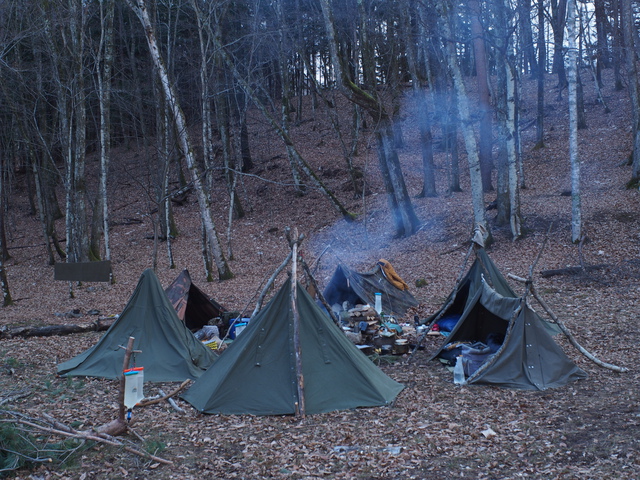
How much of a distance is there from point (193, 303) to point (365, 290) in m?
3.82

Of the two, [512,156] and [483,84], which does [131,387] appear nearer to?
[512,156]

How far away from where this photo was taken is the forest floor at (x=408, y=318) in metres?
5.68

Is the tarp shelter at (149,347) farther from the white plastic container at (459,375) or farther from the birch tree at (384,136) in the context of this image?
the birch tree at (384,136)

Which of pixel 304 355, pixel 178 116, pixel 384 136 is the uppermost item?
pixel 178 116

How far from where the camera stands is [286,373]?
7406 millimetres

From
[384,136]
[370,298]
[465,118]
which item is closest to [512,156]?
[465,118]

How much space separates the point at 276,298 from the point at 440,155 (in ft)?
72.0

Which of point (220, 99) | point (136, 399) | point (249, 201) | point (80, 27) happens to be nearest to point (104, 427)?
point (136, 399)

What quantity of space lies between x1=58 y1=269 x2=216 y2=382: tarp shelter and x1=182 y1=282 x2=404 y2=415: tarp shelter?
1319mm

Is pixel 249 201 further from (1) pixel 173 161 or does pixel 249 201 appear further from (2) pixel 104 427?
(2) pixel 104 427

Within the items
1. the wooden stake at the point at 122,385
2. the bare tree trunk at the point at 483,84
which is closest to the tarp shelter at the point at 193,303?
the wooden stake at the point at 122,385

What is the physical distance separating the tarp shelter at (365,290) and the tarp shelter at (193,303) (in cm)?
259

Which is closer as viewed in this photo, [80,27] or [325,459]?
[325,459]

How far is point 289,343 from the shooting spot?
24.8 ft
